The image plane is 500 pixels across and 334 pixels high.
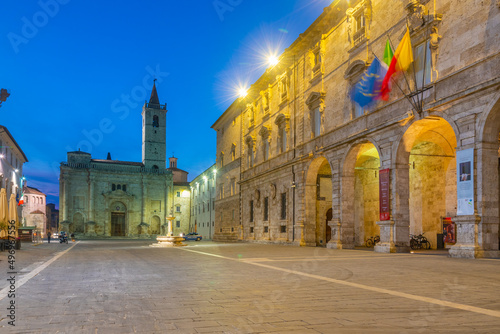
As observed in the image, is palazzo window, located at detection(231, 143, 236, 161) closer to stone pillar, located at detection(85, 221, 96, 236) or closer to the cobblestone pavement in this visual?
the cobblestone pavement

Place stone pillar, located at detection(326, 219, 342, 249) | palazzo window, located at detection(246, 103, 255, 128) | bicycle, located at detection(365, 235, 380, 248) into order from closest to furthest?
stone pillar, located at detection(326, 219, 342, 249), bicycle, located at detection(365, 235, 380, 248), palazzo window, located at detection(246, 103, 255, 128)

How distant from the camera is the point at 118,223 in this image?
79.3 meters

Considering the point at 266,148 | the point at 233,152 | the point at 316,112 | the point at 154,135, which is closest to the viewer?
the point at 316,112

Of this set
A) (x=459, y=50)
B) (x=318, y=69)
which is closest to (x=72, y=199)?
(x=318, y=69)

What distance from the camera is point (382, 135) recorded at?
1994 cm

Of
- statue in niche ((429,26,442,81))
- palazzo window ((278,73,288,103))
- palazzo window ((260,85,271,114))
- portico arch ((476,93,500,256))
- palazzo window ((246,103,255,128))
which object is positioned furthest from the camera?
palazzo window ((246,103,255,128))

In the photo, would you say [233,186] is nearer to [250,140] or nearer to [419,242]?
[250,140]

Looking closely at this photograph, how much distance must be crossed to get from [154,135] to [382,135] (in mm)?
70499

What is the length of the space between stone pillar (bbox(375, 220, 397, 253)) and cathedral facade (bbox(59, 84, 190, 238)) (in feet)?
208

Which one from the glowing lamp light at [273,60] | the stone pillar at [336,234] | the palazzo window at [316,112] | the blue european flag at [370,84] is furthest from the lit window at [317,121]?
the glowing lamp light at [273,60]

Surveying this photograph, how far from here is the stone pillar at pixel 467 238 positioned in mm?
14403

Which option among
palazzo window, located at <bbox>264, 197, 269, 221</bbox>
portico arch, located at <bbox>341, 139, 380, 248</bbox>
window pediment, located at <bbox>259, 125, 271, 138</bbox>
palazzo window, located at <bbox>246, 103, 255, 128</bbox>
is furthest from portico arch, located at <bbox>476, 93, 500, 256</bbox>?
palazzo window, located at <bbox>246, 103, 255, 128</bbox>

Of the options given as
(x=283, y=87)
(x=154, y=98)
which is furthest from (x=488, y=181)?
(x=154, y=98)

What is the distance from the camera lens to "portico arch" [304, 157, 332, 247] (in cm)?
2809
